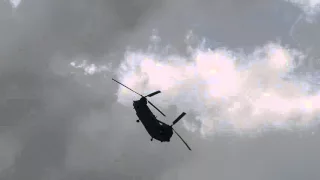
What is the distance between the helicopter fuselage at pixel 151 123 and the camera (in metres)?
108

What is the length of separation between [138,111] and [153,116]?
16.3 ft

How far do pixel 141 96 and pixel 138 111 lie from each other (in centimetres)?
486

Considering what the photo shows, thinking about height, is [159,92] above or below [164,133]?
above

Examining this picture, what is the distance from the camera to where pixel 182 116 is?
11044 cm

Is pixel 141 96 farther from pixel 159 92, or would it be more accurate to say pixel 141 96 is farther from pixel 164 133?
pixel 164 133

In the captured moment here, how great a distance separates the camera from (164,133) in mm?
108500

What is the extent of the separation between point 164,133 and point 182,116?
7.87 metres

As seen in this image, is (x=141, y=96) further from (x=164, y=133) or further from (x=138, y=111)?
(x=164, y=133)

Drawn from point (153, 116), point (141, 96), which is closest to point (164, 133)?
point (153, 116)

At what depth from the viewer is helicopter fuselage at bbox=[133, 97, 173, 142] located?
4267 inches

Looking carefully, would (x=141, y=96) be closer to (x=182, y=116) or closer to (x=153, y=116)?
(x=153, y=116)

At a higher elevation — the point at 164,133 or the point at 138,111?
the point at 138,111

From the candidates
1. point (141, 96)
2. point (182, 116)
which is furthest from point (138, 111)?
point (182, 116)

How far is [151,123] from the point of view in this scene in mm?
108438
